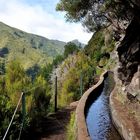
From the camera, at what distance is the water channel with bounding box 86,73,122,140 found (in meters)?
13.7

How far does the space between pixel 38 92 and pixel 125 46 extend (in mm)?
5009

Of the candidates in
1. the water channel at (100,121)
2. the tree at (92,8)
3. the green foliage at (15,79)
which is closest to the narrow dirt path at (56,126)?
the water channel at (100,121)

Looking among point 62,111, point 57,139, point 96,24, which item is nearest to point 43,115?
point 62,111

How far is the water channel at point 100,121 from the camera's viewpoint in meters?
13.7

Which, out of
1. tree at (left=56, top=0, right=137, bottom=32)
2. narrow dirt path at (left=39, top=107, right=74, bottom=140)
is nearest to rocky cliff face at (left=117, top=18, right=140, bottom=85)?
tree at (left=56, top=0, right=137, bottom=32)

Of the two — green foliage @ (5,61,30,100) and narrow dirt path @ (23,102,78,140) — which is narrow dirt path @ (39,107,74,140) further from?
green foliage @ (5,61,30,100)

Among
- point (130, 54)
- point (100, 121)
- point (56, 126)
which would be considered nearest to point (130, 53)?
point (130, 54)

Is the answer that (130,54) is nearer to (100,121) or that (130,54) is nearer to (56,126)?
(100,121)

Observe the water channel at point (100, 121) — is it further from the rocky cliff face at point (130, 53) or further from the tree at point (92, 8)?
the tree at point (92, 8)

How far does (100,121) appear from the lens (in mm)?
16203

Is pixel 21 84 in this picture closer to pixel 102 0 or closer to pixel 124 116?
pixel 124 116

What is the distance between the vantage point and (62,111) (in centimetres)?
1806

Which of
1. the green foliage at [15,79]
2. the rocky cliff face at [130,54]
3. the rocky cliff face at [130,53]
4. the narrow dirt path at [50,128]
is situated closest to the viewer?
the narrow dirt path at [50,128]

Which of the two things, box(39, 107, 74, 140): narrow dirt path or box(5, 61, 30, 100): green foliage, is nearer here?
box(39, 107, 74, 140): narrow dirt path
